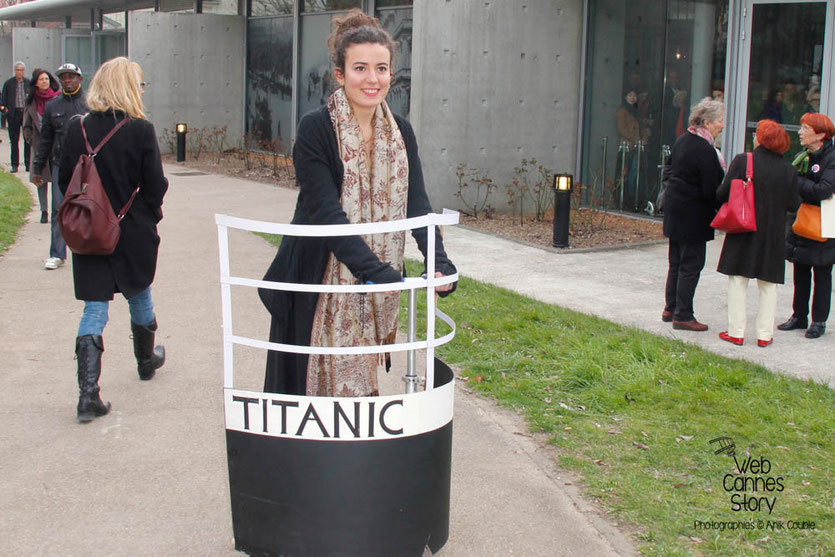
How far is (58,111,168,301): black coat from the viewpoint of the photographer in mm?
5445

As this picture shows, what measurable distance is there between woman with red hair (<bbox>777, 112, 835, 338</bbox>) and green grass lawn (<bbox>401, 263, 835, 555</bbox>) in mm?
1283

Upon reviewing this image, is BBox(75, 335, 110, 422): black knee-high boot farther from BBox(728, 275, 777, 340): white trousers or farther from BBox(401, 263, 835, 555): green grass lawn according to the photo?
BBox(728, 275, 777, 340): white trousers

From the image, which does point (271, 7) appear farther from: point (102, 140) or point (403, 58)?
point (102, 140)

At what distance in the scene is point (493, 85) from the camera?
1330 centimetres

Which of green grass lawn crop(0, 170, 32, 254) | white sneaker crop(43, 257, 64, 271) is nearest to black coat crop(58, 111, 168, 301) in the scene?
white sneaker crop(43, 257, 64, 271)

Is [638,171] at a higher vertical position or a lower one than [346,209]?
lower

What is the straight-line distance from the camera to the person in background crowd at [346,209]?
3684mm

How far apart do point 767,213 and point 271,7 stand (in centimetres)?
1574

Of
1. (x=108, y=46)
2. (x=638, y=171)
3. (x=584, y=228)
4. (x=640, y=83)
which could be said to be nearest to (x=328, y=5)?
(x=640, y=83)

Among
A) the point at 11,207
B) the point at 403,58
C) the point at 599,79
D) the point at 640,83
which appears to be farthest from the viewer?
Result: the point at 403,58

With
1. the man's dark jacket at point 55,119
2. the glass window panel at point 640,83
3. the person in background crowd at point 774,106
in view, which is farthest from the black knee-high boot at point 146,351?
the glass window panel at point 640,83

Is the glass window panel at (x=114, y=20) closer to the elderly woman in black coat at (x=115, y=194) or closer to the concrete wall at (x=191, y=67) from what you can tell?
the concrete wall at (x=191, y=67)

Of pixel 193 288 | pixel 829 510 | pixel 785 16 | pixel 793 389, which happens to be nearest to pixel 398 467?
pixel 829 510

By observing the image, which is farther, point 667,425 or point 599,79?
point 599,79
